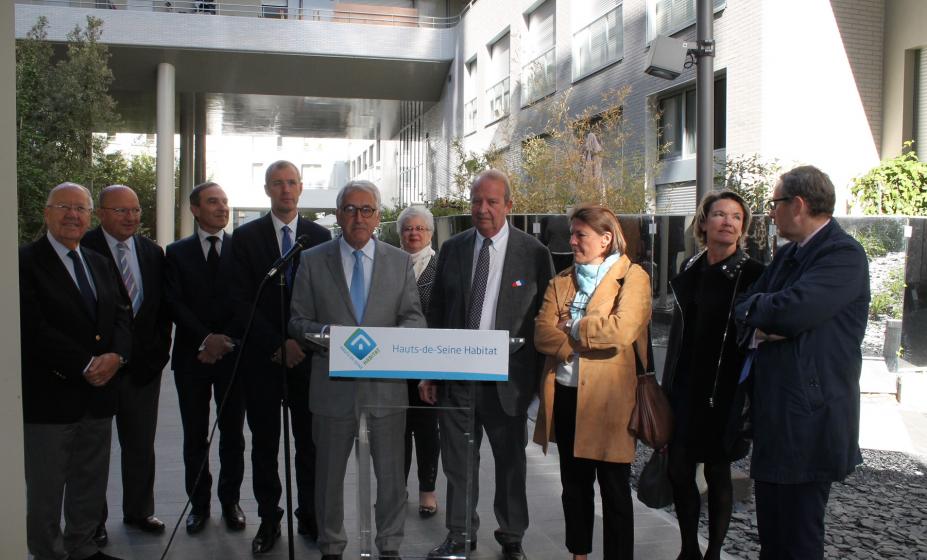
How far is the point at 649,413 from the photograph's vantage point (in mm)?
4008

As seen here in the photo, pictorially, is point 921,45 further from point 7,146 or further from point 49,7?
point 49,7

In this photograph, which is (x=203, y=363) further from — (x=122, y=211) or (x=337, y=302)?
(x=337, y=302)

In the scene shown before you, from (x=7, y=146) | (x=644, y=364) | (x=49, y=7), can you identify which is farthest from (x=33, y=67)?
(x=644, y=364)

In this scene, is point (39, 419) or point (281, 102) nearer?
point (39, 419)

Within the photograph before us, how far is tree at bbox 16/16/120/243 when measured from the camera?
1380cm

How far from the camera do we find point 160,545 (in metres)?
4.79

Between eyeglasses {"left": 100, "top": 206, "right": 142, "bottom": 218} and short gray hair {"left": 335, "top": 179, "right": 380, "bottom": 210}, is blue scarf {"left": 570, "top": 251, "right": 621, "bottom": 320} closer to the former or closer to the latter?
short gray hair {"left": 335, "top": 179, "right": 380, "bottom": 210}

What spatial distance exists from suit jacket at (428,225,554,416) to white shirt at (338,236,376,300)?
1.62 feet

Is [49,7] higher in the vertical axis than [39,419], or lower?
higher

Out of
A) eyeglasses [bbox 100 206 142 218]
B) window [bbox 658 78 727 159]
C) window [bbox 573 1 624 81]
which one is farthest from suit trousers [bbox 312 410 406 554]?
window [bbox 573 1 624 81]

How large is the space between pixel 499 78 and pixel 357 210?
20619mm

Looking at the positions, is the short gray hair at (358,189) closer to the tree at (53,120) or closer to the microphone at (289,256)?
the microphone at (289,256)

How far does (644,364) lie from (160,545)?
118 inches

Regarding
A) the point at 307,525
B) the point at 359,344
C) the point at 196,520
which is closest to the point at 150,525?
the point at 196,520
